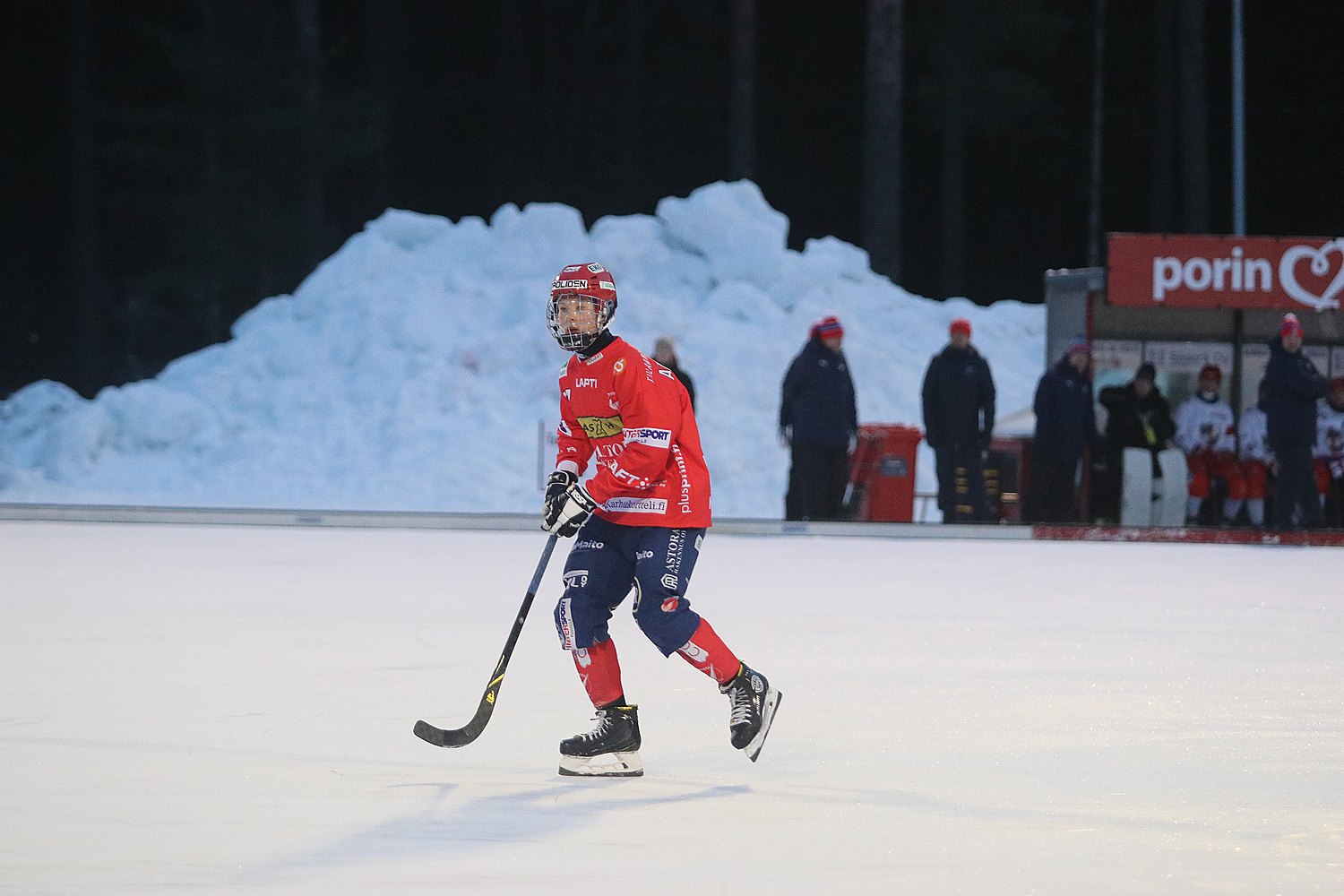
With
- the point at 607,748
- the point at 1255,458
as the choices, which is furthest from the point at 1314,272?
the point at 607,748

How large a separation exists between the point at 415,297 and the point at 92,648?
1374 centimetres

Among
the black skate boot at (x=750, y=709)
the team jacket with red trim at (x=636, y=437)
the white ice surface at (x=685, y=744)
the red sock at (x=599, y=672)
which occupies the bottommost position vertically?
the white ice surface at (x=685, y=744)

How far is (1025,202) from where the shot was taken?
146 ft

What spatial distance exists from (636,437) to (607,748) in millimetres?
968

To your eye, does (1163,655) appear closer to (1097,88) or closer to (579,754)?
(579,754)

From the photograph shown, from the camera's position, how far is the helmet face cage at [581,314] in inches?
226

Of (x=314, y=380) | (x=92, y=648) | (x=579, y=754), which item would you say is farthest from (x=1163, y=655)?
(x=314, y=380)

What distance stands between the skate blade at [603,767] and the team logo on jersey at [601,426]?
3.31 feet

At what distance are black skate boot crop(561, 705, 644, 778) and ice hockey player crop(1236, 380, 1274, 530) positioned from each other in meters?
11.6

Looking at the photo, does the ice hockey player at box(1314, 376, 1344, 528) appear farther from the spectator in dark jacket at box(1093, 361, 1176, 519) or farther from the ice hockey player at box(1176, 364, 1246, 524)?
the spectator in dark jacket at box(1093, 361, 1176, 519)

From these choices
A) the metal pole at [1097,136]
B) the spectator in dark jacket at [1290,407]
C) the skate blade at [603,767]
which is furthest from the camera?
the metal pole at [1097,136]

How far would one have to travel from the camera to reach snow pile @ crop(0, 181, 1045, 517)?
18.7m

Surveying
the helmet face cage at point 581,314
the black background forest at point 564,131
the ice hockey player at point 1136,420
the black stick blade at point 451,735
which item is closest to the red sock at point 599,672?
the black stick blade at point 451,735

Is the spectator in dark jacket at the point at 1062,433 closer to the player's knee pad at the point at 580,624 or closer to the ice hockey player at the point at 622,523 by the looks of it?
the ice hockey player at the point at 622,523
